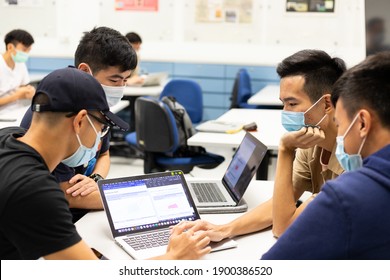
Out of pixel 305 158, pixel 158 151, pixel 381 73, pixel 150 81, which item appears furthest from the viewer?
pixel 150 81

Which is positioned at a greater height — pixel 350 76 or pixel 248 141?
pixel 350 76

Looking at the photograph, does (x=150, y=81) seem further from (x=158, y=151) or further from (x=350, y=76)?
(x=350, y=76)

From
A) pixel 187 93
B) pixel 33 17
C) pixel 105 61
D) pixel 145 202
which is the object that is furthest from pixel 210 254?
pixel 33 17

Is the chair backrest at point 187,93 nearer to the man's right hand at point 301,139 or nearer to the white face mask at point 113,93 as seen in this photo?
the white face mask at point 113,93

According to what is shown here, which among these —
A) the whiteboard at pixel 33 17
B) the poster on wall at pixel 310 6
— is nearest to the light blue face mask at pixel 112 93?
the poster on wall at pixel 310 6

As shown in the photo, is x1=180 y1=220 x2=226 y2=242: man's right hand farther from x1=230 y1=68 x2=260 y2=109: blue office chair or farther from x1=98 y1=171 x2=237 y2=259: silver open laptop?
x1=230 y1=68 x2=260 y2=109: blue office chair

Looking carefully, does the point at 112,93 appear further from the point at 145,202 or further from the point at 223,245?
the point at 223,245

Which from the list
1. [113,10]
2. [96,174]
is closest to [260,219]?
[96,174]

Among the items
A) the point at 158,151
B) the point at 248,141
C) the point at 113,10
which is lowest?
the point at 158,151

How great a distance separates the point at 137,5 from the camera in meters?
6.20

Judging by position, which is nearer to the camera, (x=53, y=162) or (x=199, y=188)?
(x=53, y=162)

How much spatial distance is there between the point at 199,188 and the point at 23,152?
3.42ft

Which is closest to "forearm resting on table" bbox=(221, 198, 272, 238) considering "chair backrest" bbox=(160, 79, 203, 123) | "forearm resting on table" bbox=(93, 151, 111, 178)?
"forearm resting on table" bbox=(93, 151, 111, 178)

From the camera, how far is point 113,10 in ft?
20.6
